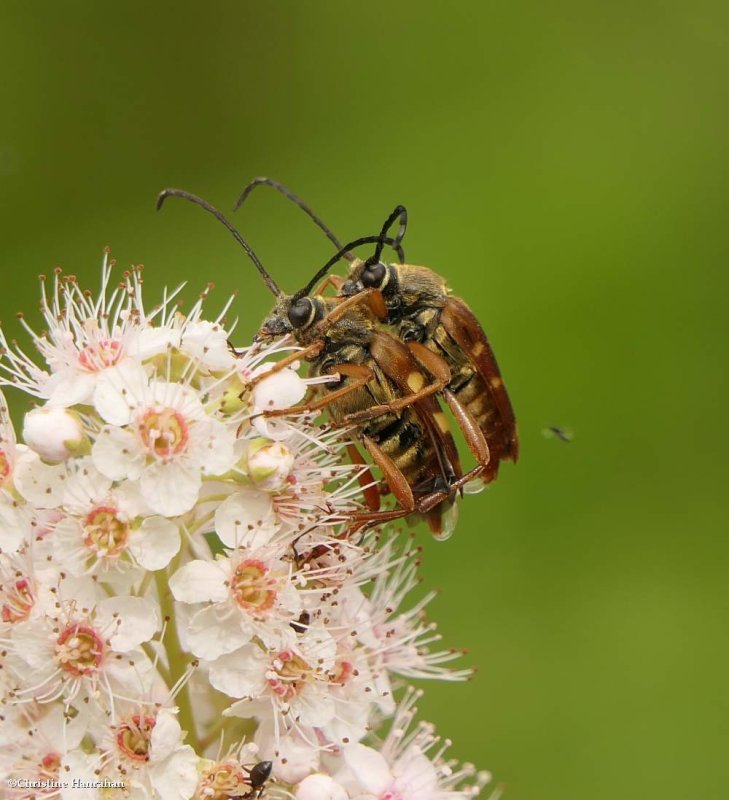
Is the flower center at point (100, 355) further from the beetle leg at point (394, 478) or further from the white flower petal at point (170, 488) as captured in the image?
the beetle leg at point (394, 478)

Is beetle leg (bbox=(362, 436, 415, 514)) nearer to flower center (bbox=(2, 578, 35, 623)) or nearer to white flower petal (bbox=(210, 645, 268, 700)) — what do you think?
white flower petal (bbox=(210, 645, 268, 700))

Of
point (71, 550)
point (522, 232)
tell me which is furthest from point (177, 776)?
point (522, 232)

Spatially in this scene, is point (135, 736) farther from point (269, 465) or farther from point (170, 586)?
point (269, 465)

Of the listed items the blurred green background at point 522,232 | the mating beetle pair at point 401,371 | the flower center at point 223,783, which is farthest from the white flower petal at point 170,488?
the blurred green background at point 522,232

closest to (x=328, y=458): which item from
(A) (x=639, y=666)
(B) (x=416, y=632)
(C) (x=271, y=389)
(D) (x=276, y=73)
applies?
(C) (x=271, y=389)

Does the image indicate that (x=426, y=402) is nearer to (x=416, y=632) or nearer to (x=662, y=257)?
(x=416, y=632)

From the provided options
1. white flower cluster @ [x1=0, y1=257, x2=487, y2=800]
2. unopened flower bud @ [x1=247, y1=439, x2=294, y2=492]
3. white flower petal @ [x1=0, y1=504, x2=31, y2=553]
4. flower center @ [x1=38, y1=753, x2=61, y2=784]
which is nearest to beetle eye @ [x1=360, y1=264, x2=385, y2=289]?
white flower cluster @ [x1=0, y1=257, x2=487, y2=800]

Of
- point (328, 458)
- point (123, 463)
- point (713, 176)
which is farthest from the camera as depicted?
point (713, 176)
